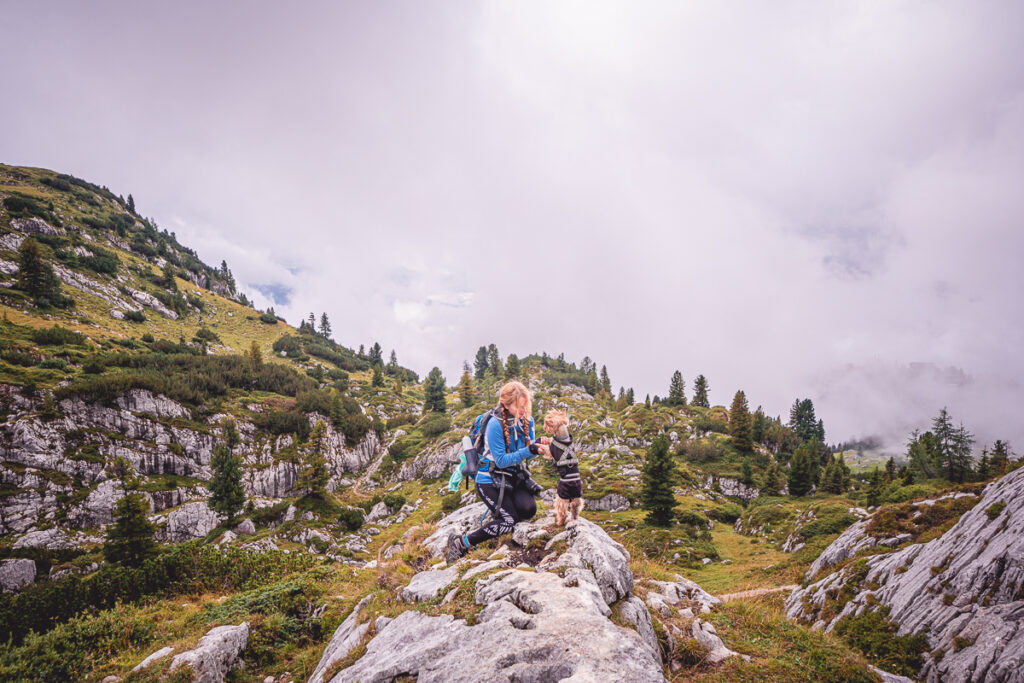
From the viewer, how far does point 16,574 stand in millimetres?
27703

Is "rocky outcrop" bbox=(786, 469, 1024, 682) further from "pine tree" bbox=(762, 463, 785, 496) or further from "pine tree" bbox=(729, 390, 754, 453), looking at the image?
"pine tree" bbox=(729, 390, 754, 453)

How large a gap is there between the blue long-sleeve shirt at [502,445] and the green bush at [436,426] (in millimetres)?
71531

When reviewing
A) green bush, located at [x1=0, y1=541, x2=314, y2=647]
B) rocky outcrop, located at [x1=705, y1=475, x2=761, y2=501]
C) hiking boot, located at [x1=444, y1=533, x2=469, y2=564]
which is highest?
hiking boot, located at [x1=444, y1=533, x2=469, y2=564]

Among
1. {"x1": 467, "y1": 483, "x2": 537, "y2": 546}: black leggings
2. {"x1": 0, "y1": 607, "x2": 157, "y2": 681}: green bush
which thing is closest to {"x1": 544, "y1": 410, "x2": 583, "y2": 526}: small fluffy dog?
{"x1": 467, "y1": 483, "x2": 537, "y2": 546}: black leggings

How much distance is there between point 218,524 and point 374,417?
47.6 m

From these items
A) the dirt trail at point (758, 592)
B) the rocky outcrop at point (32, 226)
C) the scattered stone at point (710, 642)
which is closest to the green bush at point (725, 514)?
the dirt trail at point (758, 592)

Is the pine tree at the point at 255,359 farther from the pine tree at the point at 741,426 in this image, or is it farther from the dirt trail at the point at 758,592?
the pine tree at the point at 741,426

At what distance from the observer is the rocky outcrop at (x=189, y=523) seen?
3644cm

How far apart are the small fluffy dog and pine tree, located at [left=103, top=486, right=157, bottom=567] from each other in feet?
91.9

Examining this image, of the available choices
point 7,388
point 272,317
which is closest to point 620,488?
point 7,388

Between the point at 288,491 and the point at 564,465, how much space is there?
59150 millimetres

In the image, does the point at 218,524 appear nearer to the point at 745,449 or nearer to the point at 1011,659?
the point at 1011,659

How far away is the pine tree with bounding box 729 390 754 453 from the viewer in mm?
71062

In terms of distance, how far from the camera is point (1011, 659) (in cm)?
761
